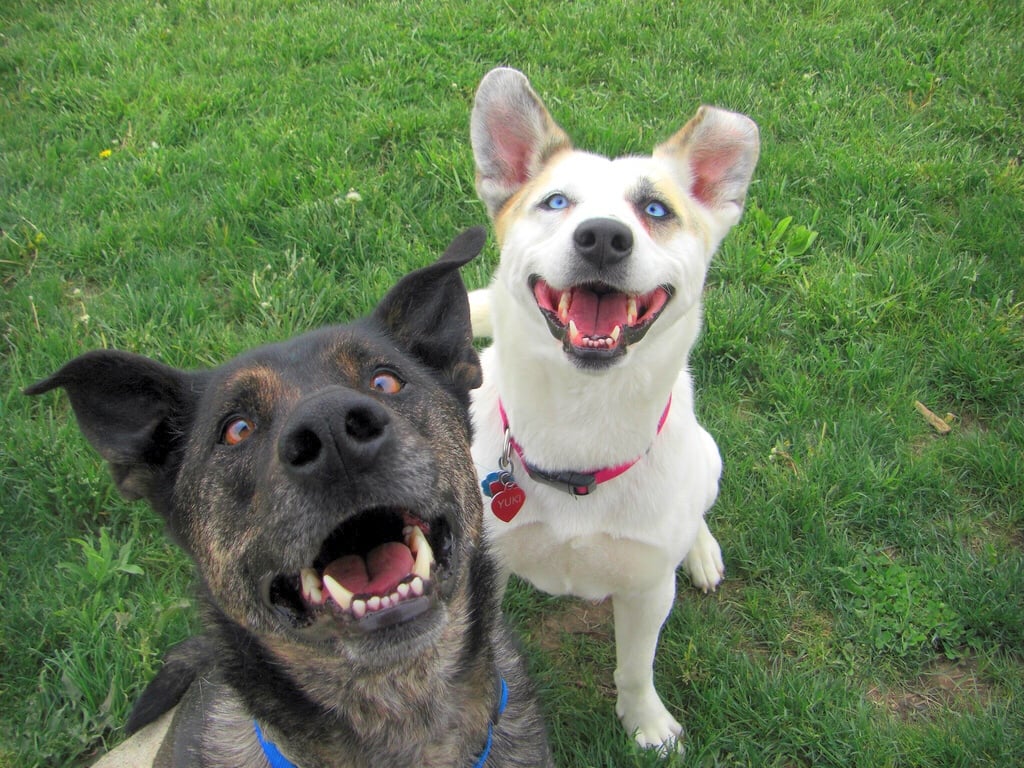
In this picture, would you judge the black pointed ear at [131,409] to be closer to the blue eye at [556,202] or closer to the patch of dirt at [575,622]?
the blue eye at [556,202]

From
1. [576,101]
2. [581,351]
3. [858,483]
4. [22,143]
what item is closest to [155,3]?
[22,143]

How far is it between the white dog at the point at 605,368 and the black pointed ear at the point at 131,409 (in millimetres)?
1067

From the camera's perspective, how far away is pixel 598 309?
2.62 m

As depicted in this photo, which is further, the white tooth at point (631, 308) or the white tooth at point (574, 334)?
the white tooth at point (631, 308)

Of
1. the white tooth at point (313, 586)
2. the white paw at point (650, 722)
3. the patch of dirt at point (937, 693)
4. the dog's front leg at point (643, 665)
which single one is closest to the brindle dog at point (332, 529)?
the white tooth at point (313, 586)

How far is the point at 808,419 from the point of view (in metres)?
3.99

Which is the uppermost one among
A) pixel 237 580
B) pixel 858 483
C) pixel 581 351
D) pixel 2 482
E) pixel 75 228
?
pixel 581 351

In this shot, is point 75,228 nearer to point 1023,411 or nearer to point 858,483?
point 858,483

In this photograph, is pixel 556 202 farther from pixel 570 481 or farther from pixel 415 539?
pixel 415 539

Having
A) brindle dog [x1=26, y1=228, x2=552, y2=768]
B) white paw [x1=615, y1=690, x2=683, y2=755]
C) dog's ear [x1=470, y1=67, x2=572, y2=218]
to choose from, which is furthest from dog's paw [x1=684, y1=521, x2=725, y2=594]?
dog's ear [x1=470, y1=67, x2=572, y2=218]

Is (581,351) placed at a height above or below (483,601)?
above

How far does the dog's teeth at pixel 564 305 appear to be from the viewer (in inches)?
101

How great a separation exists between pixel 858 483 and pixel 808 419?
410 millimetres

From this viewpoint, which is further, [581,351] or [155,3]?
[155,3]
